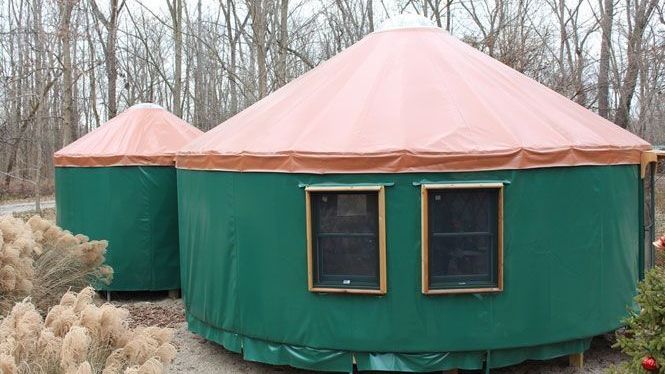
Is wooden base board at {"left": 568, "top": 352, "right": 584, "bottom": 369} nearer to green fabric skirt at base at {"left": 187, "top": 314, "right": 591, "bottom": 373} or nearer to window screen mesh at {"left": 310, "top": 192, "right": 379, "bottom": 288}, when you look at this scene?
green fabric skirt at base at {"left": 187, "top": 314, "right": 591, "bottom": 373}

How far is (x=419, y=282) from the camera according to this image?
13.8 ft

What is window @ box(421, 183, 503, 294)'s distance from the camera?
4191 mm

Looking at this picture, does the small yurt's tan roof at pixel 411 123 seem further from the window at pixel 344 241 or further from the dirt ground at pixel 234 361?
the dirt ground at pixel 234 361

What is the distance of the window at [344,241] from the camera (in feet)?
13.9

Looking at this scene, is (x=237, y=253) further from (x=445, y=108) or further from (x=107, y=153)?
(x=107, y=153)

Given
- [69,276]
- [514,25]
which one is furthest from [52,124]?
[69,276]

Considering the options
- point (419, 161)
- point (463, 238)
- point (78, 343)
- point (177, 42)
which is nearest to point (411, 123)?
point (419, 161)

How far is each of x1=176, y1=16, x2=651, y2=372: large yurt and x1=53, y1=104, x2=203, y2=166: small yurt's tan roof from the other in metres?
2.55

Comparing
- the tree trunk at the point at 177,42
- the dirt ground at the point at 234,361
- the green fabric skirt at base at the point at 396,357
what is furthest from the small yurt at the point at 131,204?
the tree trunk at the point at 177,42

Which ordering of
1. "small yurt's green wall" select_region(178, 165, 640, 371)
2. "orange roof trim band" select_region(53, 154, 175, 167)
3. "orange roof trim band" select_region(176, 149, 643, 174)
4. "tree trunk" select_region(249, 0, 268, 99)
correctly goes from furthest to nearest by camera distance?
"tree trunk" select_region(249, 0, 268, 99) → "orange roof trim band" select_region(53, 154, 175, 167) → "small yurt's green wall" select_region(178, 165, 640, 371) → "orange roof trim band" select_region(176, 149, 643, 174)

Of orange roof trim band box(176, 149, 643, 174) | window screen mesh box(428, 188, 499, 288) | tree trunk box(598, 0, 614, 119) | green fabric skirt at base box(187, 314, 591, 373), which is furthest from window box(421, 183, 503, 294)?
tree trunk box(598, 0, 614, 119)

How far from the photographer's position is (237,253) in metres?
4.70

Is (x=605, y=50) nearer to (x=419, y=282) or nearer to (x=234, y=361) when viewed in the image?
(x=419, y=282)

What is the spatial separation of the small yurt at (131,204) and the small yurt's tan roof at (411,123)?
1.90 metres
